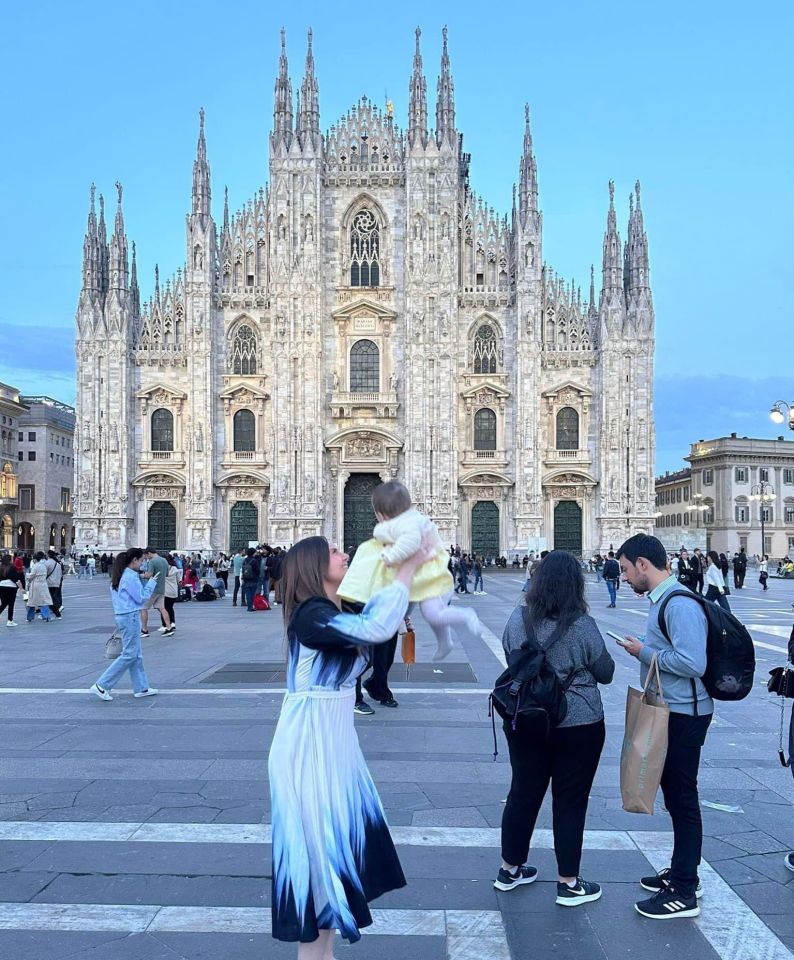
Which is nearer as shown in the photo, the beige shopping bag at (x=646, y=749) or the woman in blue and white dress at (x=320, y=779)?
the woman in blue and white dress at (x=320, y=779)

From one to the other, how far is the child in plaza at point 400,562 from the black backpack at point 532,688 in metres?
0.87

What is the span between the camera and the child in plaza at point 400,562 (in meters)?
3.37

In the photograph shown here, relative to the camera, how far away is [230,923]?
14.0 feet

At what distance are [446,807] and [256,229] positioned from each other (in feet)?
139

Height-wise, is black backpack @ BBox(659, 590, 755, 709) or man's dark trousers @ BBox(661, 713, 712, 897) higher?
black backpack @ BBox(659, 590, 755, 709)

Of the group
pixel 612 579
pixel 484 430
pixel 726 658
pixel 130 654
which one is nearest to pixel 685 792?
pixel 726 658

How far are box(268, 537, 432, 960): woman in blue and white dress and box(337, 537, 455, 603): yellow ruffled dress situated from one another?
0.18ft

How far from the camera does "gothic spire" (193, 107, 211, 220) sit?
43750mm

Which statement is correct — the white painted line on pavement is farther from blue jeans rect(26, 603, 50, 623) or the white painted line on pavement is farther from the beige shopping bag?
blue jeans rect(26, 603, 50, 623)

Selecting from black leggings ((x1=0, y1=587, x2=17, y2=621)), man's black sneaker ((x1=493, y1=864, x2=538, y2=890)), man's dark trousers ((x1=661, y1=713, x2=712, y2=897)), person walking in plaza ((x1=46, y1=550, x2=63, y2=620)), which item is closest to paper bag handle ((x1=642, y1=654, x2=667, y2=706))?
man's dark trousers ((x1=661, y1=713, x2=712, y2=897))

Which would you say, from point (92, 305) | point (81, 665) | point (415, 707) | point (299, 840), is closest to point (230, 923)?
point (299, 840)

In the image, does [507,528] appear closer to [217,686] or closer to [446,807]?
[217,686]

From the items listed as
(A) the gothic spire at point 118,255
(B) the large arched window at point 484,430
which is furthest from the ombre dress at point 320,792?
(A) the gothic spire at point 118,255

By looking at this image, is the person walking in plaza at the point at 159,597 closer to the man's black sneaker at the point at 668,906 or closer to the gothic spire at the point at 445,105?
the man's black sneaker at the point at 668,906
